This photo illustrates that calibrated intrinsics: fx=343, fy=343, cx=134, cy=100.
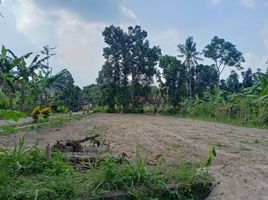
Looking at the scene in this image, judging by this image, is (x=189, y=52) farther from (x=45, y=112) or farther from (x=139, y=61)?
(x=45, y=112)

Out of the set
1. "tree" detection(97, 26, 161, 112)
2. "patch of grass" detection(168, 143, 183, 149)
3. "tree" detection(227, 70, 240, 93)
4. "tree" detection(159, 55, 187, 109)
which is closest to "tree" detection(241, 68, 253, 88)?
"tree" detection(227, 70, 240, 93)

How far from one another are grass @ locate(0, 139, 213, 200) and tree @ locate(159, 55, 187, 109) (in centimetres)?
2829

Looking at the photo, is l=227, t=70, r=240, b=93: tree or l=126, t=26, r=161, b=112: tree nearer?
l=126, t=26, r=161, b=112: tree

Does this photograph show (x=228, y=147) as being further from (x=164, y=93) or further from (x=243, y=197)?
(x=164, y=93)

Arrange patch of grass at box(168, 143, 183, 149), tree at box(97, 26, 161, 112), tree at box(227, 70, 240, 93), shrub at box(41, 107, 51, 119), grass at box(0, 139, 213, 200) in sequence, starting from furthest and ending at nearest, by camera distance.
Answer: tree at box(227, 70, 240, 93) < tree at box(97, 26, 161, 112) < shrub at box(41, 107, 51, 119) < patch of grass at box(168, 143, 183, 149) < grass at box(0, 139, 213, 200)

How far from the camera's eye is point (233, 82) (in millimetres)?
39719

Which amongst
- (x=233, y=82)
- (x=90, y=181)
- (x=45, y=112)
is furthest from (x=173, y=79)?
(x=90, y=181)

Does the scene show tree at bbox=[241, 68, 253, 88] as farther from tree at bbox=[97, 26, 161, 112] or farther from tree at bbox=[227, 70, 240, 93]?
tree at bbox=[97, 26, 161, 112]

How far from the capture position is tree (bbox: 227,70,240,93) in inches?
1508

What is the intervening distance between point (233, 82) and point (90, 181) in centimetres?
3855

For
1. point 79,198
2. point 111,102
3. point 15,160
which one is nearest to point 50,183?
point 79,198

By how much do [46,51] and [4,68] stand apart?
28.8 metres

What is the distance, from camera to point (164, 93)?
107ft

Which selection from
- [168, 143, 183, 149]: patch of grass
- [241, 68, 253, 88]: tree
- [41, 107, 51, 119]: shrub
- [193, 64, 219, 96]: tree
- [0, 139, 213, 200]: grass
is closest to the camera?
[0, 139, 213, 200]: grass
